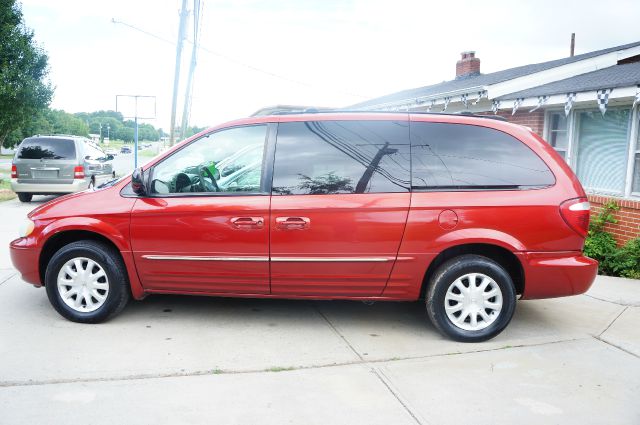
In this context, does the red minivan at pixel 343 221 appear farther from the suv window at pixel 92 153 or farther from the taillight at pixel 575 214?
the suv window at pixel 92 153

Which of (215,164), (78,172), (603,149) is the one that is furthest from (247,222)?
(78,172)

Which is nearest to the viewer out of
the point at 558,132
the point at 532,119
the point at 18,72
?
the point at 558,132

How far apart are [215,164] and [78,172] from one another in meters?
9.76

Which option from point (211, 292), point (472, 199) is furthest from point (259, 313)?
point (472, 199)

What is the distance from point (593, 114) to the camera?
8.83 m

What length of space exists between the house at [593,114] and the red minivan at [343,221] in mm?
3883

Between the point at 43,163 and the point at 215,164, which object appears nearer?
the point at 215,164

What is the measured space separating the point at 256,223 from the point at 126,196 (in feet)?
3.86

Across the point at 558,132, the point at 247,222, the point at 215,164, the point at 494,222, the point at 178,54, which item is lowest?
the point at 247,222

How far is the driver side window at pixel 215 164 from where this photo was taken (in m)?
4.71

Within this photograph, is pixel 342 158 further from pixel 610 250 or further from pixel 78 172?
pixel 78 172

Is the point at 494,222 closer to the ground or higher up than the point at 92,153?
closer to the ground

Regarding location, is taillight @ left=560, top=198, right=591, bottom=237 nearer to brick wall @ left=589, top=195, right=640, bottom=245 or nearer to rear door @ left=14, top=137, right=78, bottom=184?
brick wall @ left=589, top=195, right=640, bottom=245

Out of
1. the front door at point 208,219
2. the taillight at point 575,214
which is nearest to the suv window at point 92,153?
the front door at point 208,219
